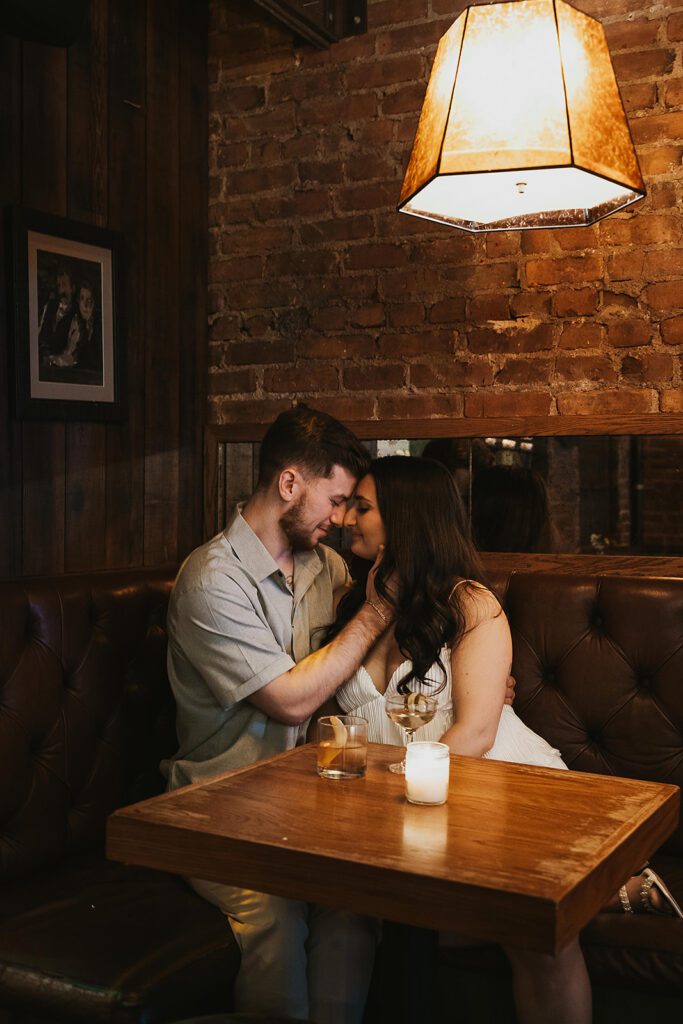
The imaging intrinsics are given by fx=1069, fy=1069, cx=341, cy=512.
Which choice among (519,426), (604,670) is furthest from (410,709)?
(519,426)

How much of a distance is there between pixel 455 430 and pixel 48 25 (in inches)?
55.1

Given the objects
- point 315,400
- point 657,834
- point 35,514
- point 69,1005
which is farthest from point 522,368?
point 69,1005

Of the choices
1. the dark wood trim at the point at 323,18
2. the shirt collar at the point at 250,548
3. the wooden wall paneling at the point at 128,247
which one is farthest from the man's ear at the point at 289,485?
the dark wood trim at the point at 323,18

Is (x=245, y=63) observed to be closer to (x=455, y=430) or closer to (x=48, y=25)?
(x=48, y=25)

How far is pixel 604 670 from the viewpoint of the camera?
7.85 feet

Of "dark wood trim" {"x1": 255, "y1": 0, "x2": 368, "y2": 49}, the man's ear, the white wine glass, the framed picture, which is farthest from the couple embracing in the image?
"dark wood trim" {"x1": 255, "y1": 0, "x2": 368, "y2": 49}

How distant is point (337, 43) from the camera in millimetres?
3121

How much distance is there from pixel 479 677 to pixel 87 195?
5.68 ft

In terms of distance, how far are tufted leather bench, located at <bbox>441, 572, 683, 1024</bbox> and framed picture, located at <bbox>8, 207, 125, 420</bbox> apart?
1.22 m

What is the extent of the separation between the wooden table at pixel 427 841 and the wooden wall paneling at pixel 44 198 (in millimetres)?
1201

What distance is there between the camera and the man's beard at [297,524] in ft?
7.82

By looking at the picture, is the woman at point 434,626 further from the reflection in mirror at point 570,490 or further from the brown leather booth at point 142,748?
the reflection in mirror at point 570,490

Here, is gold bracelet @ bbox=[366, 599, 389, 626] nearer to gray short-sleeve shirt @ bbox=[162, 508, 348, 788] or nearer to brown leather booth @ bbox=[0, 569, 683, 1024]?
gray short-sleeve shirt @ bbox=[162, 508, 348, 788]

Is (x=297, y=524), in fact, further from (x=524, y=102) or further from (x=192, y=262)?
(x=192, y=262)
